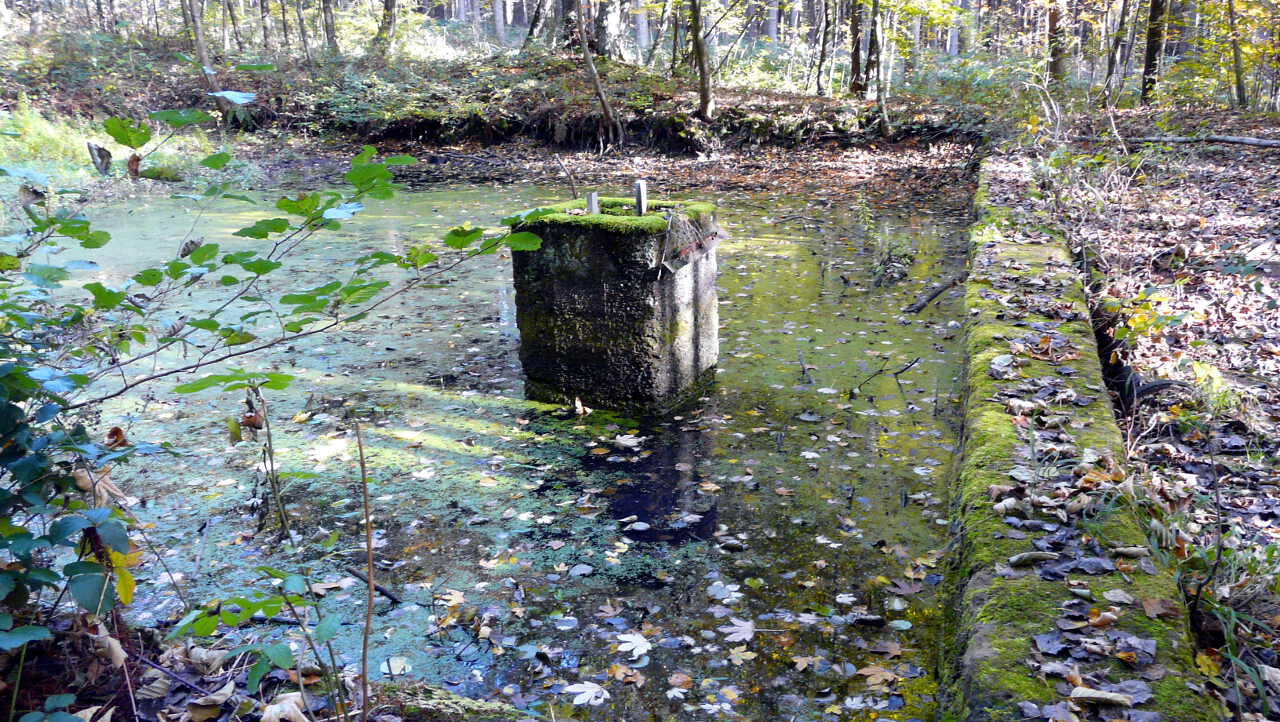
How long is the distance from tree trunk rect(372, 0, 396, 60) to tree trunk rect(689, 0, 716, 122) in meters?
9.41

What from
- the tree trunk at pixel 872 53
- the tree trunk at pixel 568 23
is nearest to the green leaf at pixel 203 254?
the tree trunk at pixel 872 53

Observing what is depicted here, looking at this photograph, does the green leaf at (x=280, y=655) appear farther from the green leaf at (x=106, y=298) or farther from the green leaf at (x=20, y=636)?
the green leaf at (x=106, y=298)

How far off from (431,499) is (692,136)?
42.2 feet

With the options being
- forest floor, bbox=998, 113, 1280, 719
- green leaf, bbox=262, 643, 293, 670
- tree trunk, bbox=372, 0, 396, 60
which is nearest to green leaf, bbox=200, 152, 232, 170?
green leaf, bbox=262, 643, 293, 670

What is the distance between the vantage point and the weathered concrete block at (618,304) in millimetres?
4625

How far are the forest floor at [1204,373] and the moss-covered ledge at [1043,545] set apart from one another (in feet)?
0.55

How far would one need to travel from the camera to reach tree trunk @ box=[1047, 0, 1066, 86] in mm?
14891

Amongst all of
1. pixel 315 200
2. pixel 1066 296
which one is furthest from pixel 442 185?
pixel 315 200

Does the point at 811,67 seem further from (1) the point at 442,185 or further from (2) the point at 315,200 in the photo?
(2) the point at 315,200

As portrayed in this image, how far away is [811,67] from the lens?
67.2ft

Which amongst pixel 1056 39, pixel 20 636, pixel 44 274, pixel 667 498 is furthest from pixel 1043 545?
pixel 1056 39

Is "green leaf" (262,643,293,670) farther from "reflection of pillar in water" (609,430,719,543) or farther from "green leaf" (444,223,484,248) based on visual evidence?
"reflection of pillar in water" (609,430,719,543)

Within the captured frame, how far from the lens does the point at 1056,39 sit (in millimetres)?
15203

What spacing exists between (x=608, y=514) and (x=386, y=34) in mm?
21034
